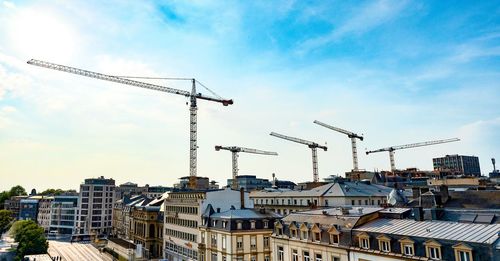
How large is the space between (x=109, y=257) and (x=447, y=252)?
105 m

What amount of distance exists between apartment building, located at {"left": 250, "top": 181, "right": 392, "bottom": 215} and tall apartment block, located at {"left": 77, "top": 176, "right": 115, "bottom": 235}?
111m

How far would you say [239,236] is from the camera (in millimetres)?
60312

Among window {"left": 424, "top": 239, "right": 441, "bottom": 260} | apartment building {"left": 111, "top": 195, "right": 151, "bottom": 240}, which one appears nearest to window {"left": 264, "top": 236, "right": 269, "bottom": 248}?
window {"left": 424, "top": 239, "right": 441, "bottom": 260}

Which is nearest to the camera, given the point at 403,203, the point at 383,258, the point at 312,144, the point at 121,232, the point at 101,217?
the point at 383,258

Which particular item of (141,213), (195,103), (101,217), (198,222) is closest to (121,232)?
(101,217)

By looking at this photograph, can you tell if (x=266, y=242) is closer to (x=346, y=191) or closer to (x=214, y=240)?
(x=214, y=240)

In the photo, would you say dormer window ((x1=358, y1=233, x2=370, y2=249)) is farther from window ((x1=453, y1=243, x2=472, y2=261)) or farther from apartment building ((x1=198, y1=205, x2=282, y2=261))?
apartment building ((x1=198, y1=205, x2=282, y2=261))

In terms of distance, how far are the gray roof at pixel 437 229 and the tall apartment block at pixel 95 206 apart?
160 meters

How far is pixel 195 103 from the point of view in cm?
13500

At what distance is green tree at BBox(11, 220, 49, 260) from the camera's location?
10638 cm

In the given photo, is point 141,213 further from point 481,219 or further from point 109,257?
point 481,219

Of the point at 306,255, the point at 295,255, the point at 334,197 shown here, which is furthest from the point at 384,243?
the point at 334,197

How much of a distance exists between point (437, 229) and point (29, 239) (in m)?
117

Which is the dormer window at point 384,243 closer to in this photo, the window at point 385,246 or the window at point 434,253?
the window at point 385,246
